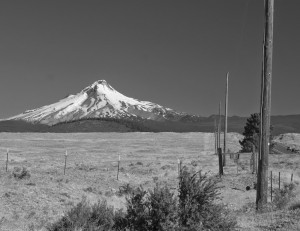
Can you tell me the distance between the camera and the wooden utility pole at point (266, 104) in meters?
16.1

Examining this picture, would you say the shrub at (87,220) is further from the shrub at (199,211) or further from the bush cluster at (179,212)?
the shrub at (199,211)

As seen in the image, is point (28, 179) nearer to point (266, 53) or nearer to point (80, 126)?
point (266, 53)

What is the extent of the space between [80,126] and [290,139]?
9878 centimetres

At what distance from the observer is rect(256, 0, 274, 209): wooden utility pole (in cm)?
1611

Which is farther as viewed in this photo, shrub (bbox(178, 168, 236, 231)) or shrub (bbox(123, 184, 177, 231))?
shrub (bbox(178, 168, 236, 231))

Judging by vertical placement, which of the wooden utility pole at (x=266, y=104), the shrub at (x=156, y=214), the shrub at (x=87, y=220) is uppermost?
the wooden utility pole at (x=266, y=104)

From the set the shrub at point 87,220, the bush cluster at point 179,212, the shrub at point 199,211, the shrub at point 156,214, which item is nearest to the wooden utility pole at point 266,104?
the bush cluster at point 179,212

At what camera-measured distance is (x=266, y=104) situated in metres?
16.2

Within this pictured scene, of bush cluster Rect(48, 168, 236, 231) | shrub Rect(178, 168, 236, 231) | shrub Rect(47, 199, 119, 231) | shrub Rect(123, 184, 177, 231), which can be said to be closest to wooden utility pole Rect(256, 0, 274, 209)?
bush cluster Rect(48, 168, 236, 231)

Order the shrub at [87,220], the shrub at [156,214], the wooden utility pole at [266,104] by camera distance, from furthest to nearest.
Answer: the wooden utility pole at [266,104], the shrub at [87,220], the shrub at [156,214]

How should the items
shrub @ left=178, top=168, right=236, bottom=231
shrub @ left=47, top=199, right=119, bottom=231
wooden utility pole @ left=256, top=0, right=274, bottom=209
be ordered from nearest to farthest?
shrub @ left=178, top=168, right=236, bottom=231 < shrub @ left=47, top=199, right=119, bottom=231 < wooden utility pole @ left=256, top=0, right=274, bottom=209

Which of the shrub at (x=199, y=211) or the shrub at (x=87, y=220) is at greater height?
the shrub at (x=199, y=211)

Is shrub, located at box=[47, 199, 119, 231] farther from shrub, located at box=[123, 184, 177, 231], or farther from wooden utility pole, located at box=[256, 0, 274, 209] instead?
wooden utility pole, located at box=[256, 0, 274, 209]

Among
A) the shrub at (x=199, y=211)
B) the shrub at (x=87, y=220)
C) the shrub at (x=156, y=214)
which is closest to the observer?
the shrub at (x=156, y=214)
